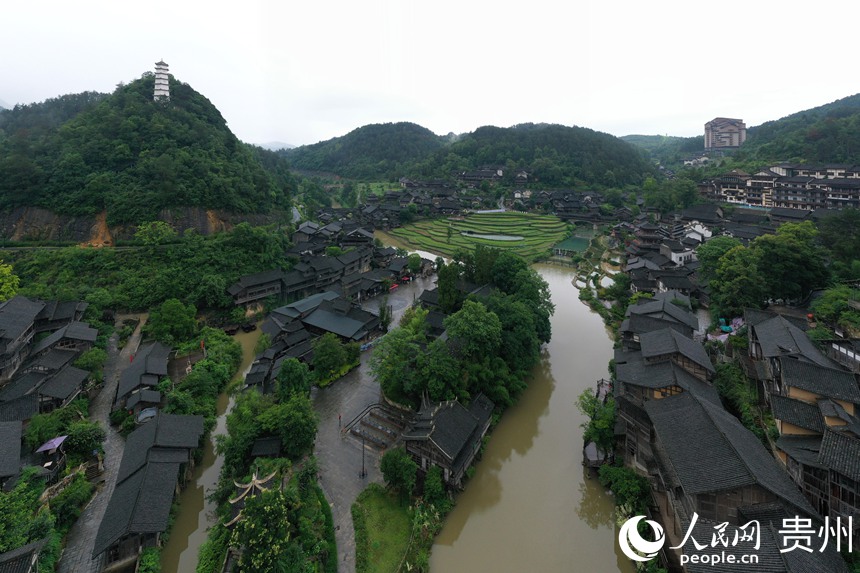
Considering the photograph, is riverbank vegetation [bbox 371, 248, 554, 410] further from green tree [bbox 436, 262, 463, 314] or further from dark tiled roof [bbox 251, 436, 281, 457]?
dark tiled roof [bbox 251, 436, 281, 457]

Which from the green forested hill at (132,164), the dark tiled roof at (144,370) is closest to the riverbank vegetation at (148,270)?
the green forested hill at (132,164)

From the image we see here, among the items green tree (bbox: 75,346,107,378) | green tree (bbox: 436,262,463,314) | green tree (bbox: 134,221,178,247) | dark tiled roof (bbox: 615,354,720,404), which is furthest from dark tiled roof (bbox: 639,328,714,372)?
green tree (bbox: 134,221,178,247)

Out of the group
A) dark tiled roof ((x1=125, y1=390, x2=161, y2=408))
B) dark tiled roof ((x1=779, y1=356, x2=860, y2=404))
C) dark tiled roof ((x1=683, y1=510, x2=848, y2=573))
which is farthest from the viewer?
dark tiled roof ((x1=125, y1=390, x2=161, y2=408))

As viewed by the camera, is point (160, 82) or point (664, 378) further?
point (160, 82)

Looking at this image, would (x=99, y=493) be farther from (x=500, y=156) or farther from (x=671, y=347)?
(x=500, y=156)

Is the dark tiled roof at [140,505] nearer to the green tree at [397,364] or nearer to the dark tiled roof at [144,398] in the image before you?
the dark tiled roof at [144,398]

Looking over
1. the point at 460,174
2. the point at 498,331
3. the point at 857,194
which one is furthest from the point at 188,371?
the point at 460,174

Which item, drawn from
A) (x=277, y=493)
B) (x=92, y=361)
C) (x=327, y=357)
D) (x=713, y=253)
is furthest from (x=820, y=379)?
(x=92, y=361)
